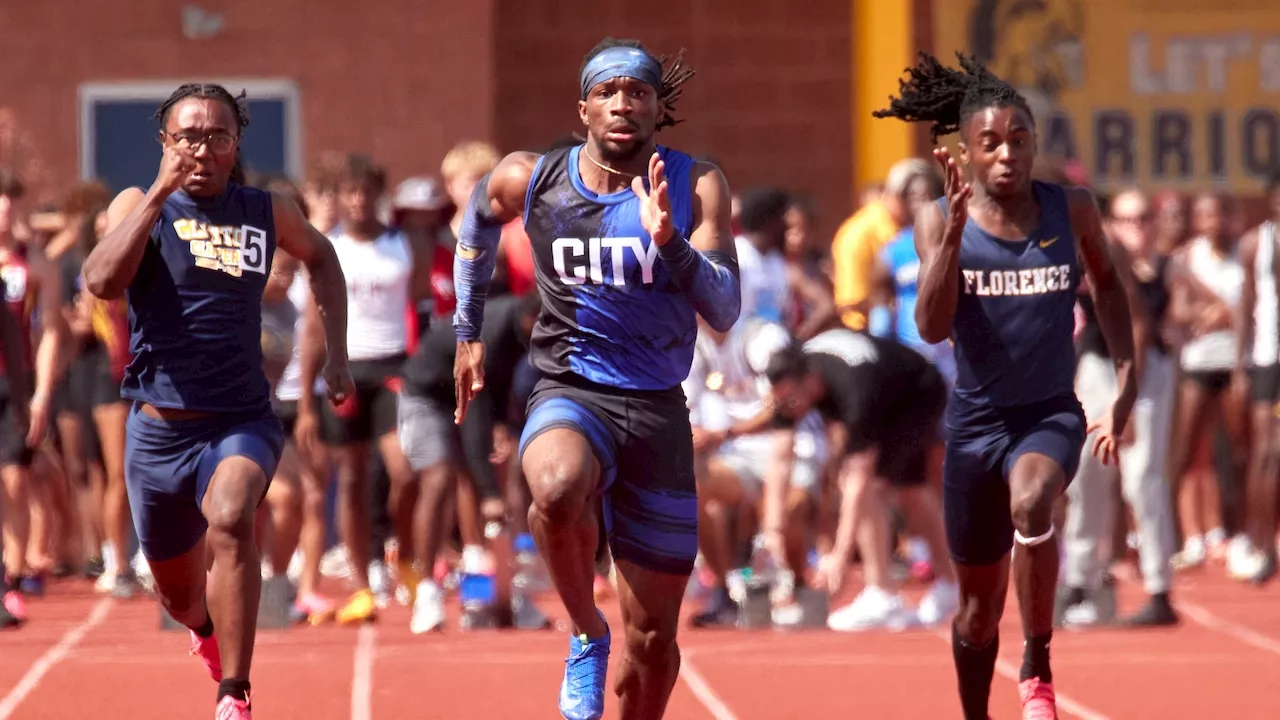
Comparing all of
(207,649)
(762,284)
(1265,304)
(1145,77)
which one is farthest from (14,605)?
(1145,77)

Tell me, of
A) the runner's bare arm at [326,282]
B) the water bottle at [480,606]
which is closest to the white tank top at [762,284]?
the water bottle at [480,606]

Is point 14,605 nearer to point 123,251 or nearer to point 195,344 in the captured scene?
point 195,344

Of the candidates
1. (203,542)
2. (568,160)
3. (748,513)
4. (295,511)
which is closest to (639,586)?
(568,160)

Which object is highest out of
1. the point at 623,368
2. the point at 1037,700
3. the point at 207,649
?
the point at 623,368

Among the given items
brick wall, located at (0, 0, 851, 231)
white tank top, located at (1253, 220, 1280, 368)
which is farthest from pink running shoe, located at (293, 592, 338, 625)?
brick wall, located at (0, 0, 851, 231)

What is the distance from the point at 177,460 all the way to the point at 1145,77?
13263 millimetres

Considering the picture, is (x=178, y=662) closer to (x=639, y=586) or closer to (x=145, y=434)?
(x=145, y=434)

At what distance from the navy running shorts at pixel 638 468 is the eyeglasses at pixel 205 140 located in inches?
57.9

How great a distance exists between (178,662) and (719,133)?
10175 mm

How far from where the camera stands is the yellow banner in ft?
61.7

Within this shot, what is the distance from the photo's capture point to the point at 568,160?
6.78 metres

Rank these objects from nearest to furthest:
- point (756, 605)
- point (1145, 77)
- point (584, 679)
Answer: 1. point (584, 679)
2. point (756, 605)
3. point (1145, 77)

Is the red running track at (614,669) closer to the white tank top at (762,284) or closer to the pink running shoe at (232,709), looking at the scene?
the pink running shoe at (232,709)

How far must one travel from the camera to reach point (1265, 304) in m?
13.6
